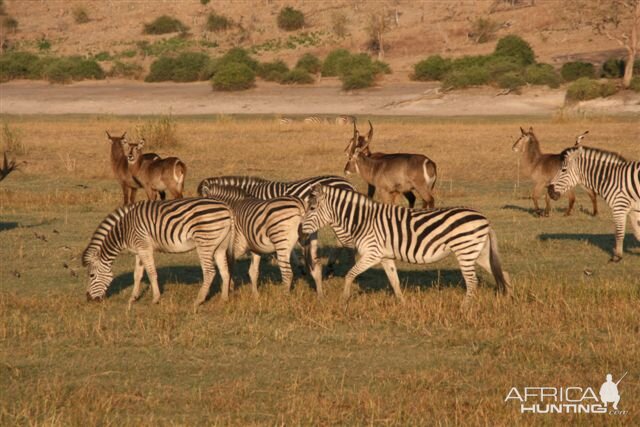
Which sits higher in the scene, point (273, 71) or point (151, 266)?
point (151, 266)

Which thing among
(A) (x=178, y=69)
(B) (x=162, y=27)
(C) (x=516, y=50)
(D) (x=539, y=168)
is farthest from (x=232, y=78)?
(D) (x=539, y=168)

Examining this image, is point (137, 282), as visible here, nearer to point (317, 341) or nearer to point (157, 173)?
point (317, 341)

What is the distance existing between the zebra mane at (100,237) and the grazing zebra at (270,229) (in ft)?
3.99

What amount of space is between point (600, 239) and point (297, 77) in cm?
3456

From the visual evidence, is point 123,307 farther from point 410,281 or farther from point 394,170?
point 394,170

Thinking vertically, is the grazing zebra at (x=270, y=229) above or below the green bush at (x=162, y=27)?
above

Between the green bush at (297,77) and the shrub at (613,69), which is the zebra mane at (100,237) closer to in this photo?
the shrub at (613,69)

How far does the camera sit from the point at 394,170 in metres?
16.6

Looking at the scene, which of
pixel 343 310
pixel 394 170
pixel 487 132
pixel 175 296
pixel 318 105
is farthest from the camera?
pixel 318 105

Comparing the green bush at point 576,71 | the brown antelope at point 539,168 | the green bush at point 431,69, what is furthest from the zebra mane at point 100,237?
the green bush at point 431,69

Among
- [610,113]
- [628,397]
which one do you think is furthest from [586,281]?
[610,113]

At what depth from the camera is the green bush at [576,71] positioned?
45.0m

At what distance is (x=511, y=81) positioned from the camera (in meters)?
42.6

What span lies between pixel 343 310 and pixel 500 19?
176 ft
